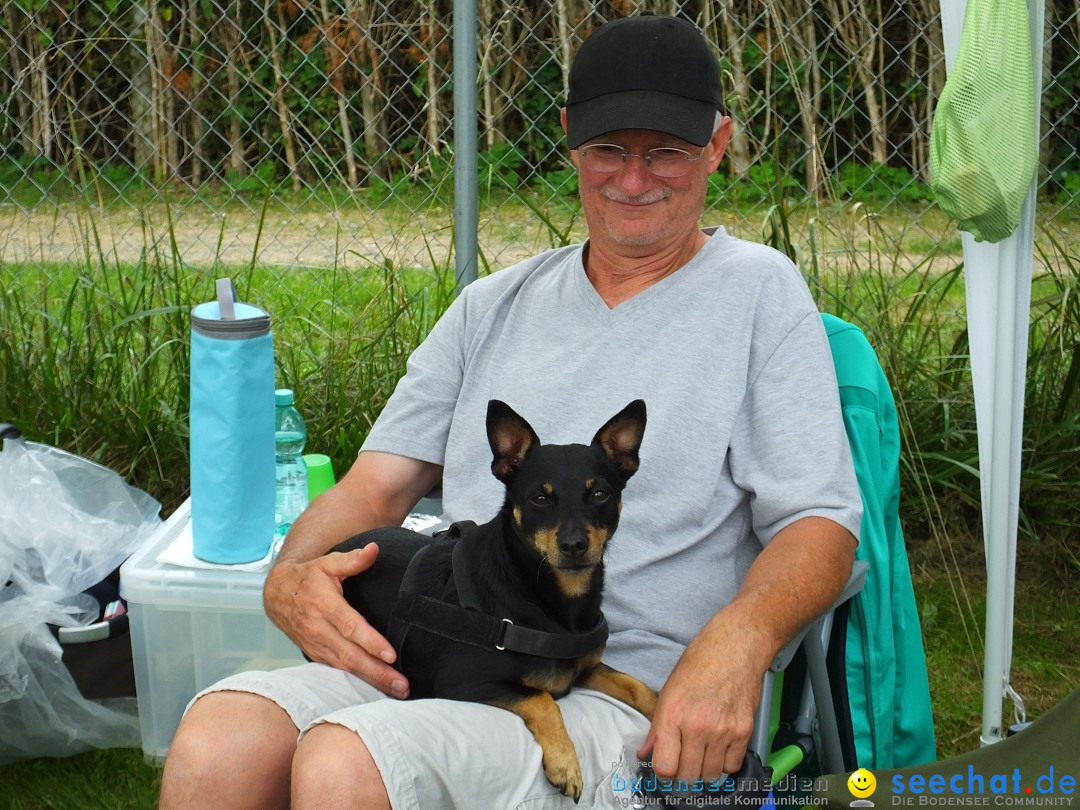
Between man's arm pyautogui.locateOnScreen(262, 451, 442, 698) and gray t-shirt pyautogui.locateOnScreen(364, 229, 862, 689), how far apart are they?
0.43 ft

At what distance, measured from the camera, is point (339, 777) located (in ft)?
5.27

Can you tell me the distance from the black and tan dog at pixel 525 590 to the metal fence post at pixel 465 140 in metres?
1.31

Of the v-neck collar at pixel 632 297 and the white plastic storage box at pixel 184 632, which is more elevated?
the v-neck collar at pixel 632 297

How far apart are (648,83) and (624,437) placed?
2.11 ft

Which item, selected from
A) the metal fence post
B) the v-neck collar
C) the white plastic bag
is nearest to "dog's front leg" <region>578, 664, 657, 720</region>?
the v-neck collar

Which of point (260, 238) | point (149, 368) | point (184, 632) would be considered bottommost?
point (184, 632)

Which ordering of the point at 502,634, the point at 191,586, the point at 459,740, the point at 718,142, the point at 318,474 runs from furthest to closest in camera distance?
the point at 318,474
the point at 191,586
the point at 718,142
the point at 502,634
the point at 459,740

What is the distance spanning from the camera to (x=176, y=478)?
3.63 metres

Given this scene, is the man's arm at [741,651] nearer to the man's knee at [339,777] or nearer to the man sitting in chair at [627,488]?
the man sitting in chair at [627,488]

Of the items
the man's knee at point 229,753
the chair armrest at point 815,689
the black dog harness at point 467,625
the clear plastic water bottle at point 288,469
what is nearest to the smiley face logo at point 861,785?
the chair armrest at point 815,689

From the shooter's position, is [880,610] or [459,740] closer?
[459,740]

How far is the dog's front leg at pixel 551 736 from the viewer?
174 centimetres

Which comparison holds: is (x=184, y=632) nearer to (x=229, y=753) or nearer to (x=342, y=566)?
(x=342, y=566)

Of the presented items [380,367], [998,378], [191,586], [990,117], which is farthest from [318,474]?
[990,117]
